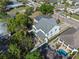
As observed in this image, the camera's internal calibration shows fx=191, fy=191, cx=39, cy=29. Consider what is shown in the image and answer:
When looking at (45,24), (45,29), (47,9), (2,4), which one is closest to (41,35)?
(45,29)

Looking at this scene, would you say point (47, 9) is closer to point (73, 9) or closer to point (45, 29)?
point (73, 9)

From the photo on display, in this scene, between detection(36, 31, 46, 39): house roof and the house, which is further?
the house

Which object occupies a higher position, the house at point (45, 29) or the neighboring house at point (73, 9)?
the house at point (45, 29)

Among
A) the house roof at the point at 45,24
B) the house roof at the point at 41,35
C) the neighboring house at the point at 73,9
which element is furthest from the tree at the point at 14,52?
the neighboring house at the point at 73,9

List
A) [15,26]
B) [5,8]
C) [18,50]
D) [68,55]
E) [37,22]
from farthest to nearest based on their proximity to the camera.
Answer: [5,8], [37,22], [15,26], [68,55], [18,50]

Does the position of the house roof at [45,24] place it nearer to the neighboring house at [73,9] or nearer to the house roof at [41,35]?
the house roof at [41,35]

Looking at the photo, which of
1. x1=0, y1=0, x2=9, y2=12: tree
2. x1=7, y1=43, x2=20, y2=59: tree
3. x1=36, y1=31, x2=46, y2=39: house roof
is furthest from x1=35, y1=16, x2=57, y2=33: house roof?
x1=0, y1=0, x2=9, y2=12: tree

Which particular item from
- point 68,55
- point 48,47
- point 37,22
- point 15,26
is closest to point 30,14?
point 37,22

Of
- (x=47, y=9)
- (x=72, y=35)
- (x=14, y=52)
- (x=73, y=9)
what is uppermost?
(x=14, y=52)

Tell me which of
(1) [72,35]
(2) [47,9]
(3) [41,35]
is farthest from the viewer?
(2) [47,9]

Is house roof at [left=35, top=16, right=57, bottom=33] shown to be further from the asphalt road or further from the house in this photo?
the asphalt road

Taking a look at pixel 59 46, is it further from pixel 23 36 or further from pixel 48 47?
pixel 23 36
